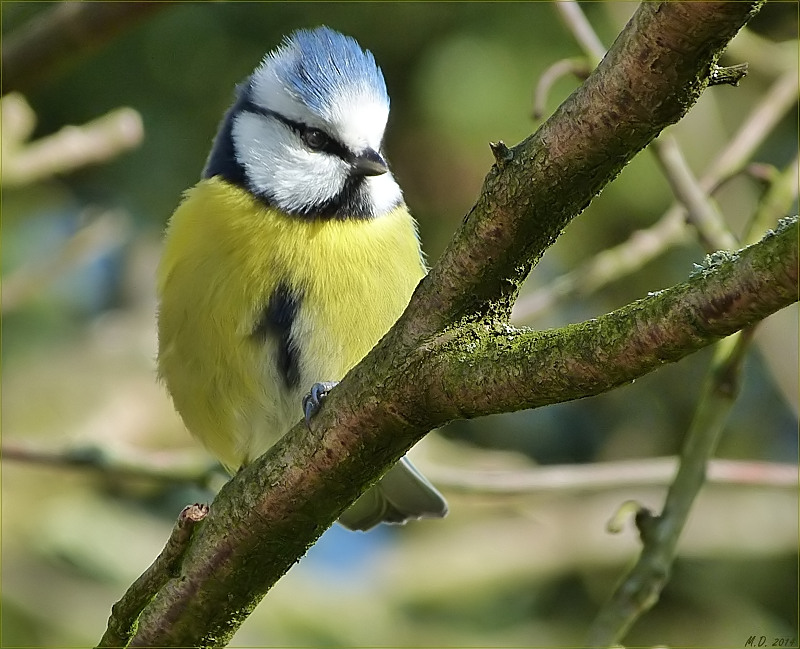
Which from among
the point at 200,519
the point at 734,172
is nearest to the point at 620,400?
the point at 734,172

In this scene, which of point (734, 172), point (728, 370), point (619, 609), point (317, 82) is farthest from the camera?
point (317, 82)

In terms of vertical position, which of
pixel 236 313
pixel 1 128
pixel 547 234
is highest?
pixel 1 128

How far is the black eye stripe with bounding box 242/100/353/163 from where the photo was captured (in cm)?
142

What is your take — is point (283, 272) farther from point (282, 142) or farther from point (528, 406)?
point (528, 406)

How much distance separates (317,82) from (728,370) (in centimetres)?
69

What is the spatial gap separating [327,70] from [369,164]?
0.53 feet

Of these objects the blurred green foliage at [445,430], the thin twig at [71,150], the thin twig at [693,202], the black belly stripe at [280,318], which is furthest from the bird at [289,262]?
the blurred green foliage at [445,430]

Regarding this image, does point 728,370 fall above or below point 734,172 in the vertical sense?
below

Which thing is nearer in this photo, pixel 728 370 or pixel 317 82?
pixel 728 370

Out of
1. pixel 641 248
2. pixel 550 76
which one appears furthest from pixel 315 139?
pixel 641 248

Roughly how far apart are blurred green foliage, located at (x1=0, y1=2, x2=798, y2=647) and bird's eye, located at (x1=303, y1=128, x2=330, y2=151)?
0.58 meters

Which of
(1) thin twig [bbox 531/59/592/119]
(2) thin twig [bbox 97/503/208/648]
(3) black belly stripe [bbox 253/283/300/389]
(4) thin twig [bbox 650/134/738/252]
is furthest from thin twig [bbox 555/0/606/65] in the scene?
(2) thin twig [bbox 97/503/208/648]

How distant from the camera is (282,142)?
4.87 feet

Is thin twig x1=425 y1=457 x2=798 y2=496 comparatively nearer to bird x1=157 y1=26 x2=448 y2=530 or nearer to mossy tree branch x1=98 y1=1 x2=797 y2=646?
bird x1=157 y1=26 x2=448 y2=530
